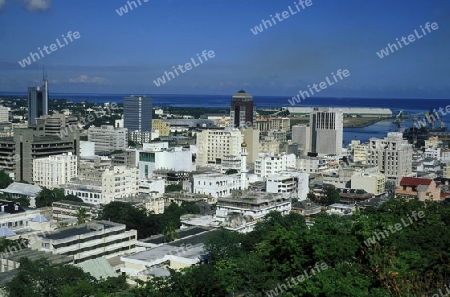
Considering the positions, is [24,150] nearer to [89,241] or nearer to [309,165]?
[309,165]

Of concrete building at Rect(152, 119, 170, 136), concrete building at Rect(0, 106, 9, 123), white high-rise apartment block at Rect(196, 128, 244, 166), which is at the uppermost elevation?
concrete building at Rect(0, 106, 9, 123)

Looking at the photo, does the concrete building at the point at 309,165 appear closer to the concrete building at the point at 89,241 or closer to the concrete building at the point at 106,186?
the concrete building at the point at 106,186

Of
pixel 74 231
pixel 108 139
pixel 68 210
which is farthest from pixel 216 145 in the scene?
pixel 74 231

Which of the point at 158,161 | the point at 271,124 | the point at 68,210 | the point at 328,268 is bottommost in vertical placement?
the point at 68,210

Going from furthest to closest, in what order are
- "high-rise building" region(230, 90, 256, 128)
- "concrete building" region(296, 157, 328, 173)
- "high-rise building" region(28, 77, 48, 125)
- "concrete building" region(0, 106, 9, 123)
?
"concrete building" region(0, 106, 9, 123), "high-rise building" region(230, 90, 256, 128), "high-rise building" region(28, 77, 48, 125), "concrete building" region(296, 157, 328, 173)

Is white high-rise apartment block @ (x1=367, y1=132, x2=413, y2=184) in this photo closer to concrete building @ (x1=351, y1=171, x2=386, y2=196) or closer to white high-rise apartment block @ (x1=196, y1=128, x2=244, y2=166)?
concrete building @ (x1=351, y1=171, x2=386, y2=196)

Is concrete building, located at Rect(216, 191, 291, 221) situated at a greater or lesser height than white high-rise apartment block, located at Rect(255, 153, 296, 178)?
lesser

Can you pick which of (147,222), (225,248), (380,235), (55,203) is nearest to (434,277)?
(380,235)

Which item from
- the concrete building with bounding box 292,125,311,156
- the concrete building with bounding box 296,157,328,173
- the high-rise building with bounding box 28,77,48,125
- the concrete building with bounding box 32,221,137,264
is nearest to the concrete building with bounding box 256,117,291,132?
the concrete building with bounding box 292,125,311,156
